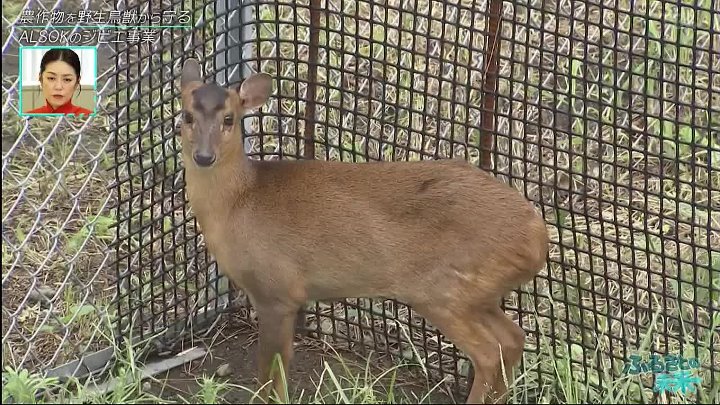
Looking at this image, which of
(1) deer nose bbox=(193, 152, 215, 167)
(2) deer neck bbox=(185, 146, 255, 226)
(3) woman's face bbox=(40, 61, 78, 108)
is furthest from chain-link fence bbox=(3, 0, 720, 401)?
(1) deer nose bbox=(193, 152, 215, 167)

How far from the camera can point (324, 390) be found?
5.27m

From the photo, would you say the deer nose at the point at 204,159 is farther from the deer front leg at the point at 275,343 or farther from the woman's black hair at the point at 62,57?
the woman's black hair at the point at 62,57

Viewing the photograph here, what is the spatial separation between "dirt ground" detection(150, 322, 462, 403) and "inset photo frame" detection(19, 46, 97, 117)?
1.25m

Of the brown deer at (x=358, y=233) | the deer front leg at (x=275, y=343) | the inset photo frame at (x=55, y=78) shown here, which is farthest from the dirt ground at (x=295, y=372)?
the inset photo frame at (x=55, y=78)

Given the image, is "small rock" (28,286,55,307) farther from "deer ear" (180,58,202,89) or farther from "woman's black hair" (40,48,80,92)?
"deer ear" (180,58,202,89)

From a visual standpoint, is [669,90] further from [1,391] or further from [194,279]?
[1,391]

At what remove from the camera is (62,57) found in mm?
4871

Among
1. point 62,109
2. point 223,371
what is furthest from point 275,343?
point 62,109

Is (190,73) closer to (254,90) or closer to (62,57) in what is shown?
(254,90)

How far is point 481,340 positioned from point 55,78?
1967 mm

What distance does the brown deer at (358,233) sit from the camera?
15.1ft

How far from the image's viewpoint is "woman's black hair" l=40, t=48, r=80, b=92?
15.9 ft

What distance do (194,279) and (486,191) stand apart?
164 centimetres

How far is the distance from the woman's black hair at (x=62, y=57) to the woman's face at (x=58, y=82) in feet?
0.04
